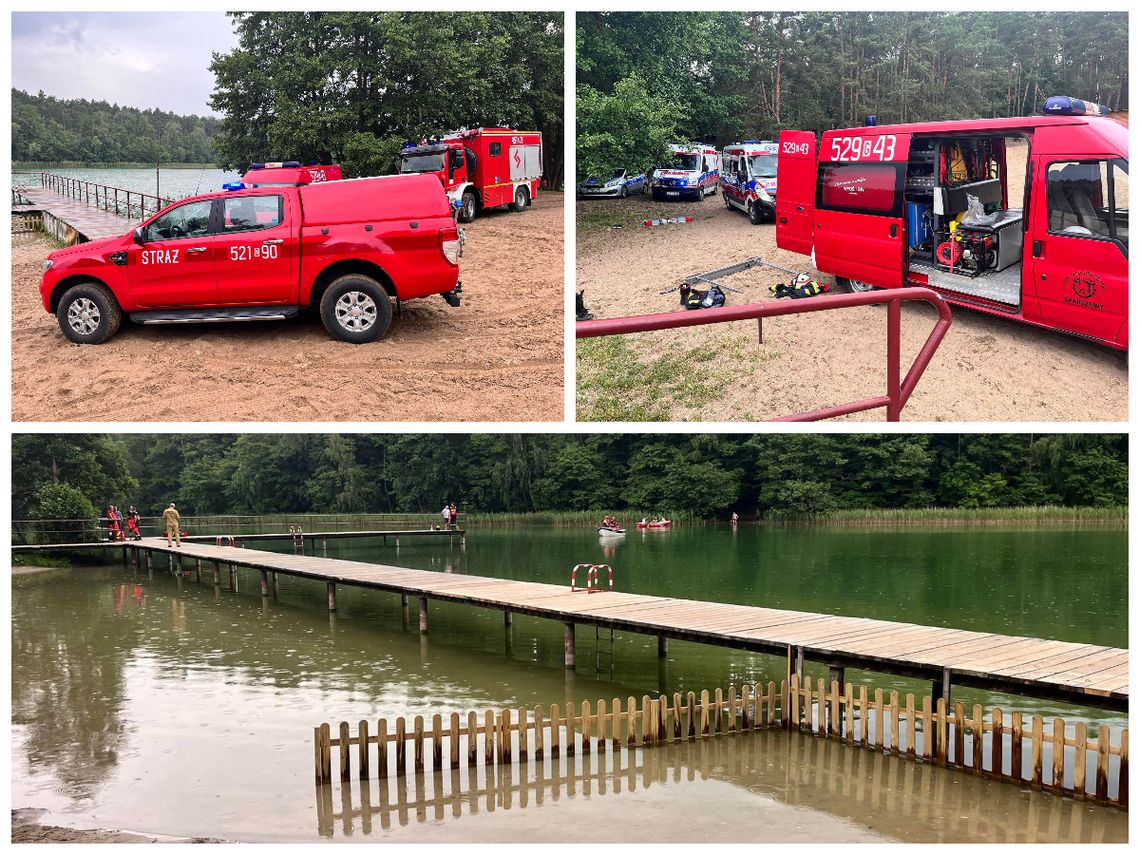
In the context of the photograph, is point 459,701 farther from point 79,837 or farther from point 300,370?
point 79,837

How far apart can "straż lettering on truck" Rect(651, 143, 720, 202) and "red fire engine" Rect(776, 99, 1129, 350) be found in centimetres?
250

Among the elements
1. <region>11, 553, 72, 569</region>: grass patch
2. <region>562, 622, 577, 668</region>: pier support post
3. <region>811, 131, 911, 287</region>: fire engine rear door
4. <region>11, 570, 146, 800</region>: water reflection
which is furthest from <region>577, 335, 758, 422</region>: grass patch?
<region>11, 553, 72, 569</region>: grass patch

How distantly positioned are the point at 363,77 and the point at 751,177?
8.37 m

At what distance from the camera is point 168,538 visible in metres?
31.7

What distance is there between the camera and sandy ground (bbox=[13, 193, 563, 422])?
33.8 ft

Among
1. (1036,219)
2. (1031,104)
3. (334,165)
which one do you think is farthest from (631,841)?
(1031,104)

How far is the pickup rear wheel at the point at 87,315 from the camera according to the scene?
38.4 ft

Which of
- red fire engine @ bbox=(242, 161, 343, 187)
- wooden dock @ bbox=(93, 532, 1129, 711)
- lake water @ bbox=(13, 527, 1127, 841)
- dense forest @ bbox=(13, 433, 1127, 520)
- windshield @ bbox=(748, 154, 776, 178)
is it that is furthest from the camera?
dense forest @ bbox=(13, 433, 1127, 520)

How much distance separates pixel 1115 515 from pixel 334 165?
33757mm

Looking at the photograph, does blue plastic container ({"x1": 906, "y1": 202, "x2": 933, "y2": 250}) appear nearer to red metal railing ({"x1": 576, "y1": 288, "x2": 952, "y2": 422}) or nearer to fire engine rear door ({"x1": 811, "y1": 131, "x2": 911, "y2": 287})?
fire engine rear door ({"x1": 811, "y1": 131, "x2": 911, "y2": 287})

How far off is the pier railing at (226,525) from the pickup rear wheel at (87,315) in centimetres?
2287

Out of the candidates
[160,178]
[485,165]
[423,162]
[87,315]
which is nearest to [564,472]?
[485,165]

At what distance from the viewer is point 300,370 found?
35.6 feet
